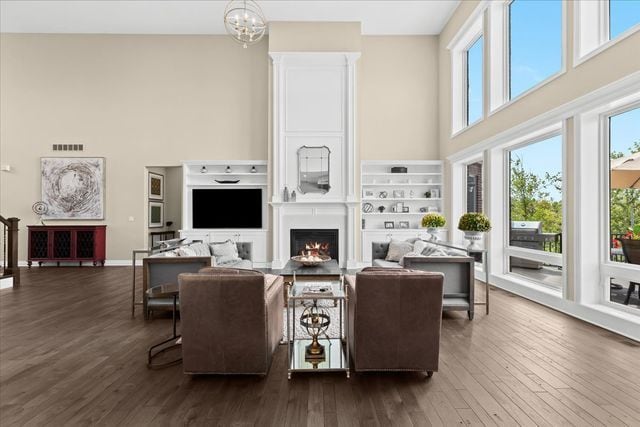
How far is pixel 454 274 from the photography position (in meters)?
4.41

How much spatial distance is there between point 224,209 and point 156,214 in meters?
2.42

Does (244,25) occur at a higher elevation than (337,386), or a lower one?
higher

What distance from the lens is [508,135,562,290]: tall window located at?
512 cm

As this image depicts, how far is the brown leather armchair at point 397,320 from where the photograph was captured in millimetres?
2676

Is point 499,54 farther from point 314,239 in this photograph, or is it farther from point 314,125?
point 314,239

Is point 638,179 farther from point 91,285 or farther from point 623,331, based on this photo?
point 91,285

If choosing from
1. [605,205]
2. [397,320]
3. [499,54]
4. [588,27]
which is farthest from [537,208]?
[397,320]

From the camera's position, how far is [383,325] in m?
2.71

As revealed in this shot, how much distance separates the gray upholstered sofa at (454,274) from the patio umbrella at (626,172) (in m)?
1.82

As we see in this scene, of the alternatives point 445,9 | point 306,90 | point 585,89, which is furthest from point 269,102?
point 585,89

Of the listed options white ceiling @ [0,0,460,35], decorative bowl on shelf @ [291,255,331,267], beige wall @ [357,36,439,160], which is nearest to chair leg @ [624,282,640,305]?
decorative bowl on shelf @ [291,255,331,267]

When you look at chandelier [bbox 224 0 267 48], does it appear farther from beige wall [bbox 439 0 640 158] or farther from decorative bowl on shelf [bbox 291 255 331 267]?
beige wall [bbox 439 0 640 158]

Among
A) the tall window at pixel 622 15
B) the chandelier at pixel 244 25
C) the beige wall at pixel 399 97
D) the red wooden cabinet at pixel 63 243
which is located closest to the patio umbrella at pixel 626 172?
the tall window at pixel 622 15

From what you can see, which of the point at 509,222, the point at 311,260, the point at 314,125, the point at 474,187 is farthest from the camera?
the point at 314,125
